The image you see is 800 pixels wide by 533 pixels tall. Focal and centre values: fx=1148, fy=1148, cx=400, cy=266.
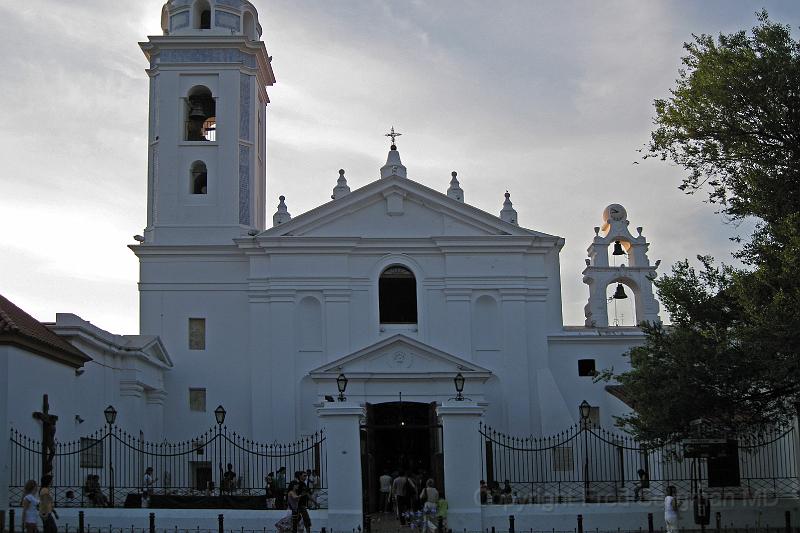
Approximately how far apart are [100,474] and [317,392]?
8.38 metres

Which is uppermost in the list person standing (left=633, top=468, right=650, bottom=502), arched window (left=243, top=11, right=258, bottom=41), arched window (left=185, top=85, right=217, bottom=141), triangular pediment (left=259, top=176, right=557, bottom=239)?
arched window (left=243, top=11, right=258, bottom=41)

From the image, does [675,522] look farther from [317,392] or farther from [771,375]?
[317,392]

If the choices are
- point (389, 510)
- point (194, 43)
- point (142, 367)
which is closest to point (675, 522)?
point (389, 510)

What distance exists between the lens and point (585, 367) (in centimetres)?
3794

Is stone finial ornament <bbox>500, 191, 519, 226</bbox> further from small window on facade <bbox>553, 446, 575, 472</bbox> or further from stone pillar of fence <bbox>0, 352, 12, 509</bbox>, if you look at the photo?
stone pillar of fence <bbox>0, 352, 12, 509</bbox>

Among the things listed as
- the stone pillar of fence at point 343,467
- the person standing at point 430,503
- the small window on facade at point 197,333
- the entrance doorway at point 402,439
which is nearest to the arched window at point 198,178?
the small window on facade at point 197,333

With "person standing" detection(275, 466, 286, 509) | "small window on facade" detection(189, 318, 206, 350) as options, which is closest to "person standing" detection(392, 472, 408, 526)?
"person standing" detection(275, 466, 286, 509)

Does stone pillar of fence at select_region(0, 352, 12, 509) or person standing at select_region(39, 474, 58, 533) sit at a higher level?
stone pillar of fence at select_region(0, 352, 12, 509)

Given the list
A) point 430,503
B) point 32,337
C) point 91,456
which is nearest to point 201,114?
point 91,456

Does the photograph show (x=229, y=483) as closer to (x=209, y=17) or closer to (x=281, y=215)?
(x=281, y=215)

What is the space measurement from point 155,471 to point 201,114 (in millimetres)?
12400

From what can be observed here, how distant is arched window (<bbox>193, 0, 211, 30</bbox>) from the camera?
39.6 m

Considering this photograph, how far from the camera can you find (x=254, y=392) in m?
36.4

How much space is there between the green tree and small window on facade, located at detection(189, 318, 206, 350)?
56.5 feet
